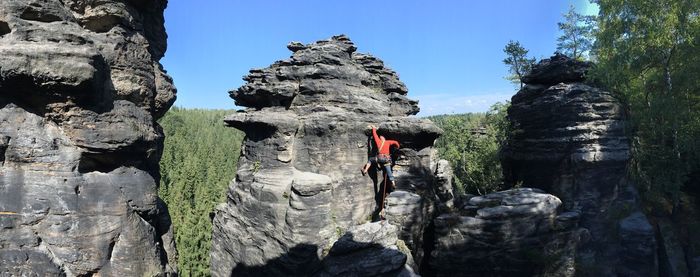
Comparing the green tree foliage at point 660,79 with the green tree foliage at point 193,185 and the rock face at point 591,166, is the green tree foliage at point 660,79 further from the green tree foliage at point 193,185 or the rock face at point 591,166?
the green tree foliage at point 193,185

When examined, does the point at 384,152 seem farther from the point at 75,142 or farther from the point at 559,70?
the point at 75,142

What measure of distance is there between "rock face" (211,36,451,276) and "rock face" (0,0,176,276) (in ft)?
25.7

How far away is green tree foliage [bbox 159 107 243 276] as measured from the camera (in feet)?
107

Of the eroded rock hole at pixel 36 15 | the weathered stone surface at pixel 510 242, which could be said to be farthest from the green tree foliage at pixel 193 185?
the eroded rock hole at pixel 36 15

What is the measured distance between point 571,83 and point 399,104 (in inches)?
347

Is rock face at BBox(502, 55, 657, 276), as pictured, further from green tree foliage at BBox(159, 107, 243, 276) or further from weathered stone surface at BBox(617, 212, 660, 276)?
green tree foliage at BBox(159, 107, 243, 276)

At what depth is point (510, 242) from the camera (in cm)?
1575

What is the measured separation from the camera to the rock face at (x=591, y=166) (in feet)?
57.4

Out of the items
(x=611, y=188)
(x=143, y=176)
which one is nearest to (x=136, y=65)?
(x=143, y=176)

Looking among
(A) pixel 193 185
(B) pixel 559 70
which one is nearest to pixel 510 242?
(B) pixel 559 70

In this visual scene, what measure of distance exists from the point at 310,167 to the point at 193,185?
1657 inches

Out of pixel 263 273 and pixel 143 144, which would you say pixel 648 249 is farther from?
pixel 143 144

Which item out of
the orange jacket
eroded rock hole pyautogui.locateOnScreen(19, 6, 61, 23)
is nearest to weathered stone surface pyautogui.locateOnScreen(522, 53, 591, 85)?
the orange jacket

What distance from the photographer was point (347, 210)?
16.6 meters
